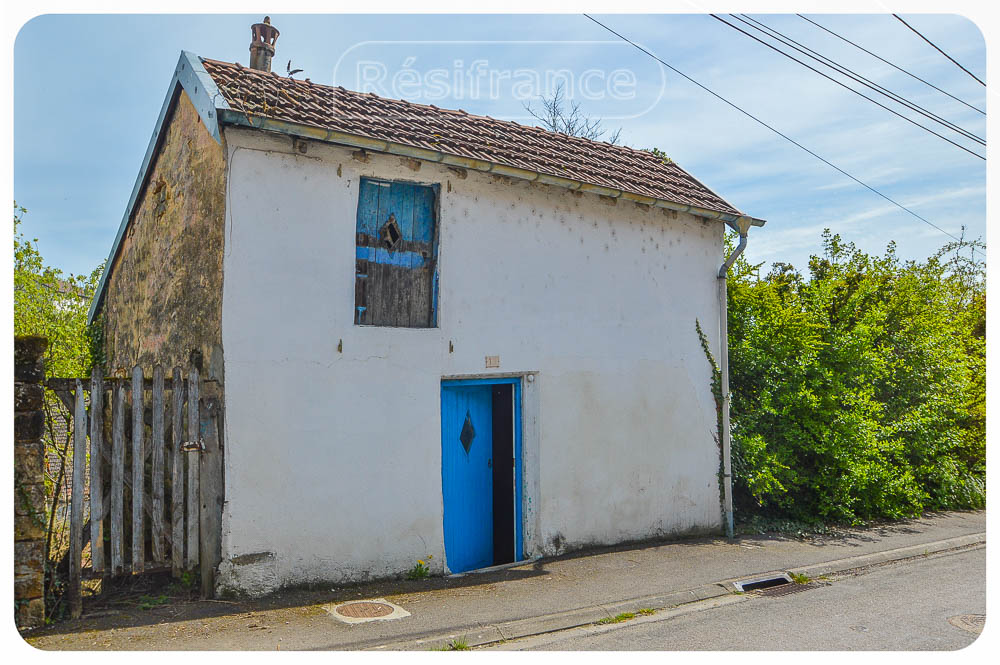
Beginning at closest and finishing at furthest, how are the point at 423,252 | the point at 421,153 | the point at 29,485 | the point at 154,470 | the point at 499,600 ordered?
the point at 29,485 < the point at 154,470 < the point at 499,600 < the point at 421,153 < the point at 423,252

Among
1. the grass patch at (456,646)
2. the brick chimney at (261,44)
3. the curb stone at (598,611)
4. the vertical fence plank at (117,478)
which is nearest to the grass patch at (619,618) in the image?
the curb stone at (598,611)

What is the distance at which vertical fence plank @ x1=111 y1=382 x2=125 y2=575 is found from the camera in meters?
5.32

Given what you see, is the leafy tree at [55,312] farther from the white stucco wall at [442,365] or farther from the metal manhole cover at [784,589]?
the metal manhole cover at [784,589]

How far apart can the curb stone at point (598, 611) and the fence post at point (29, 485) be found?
2.47 metres

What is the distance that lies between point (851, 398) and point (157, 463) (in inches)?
344

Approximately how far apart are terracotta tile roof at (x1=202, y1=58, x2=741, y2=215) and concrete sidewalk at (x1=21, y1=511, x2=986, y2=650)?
4.09m

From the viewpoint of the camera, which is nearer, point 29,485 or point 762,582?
point 29,485

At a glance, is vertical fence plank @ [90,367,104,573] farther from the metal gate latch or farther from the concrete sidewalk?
the metal gate latch

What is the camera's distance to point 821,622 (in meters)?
5.50

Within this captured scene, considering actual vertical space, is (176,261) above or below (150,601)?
above

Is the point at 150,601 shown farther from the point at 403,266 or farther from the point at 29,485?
the point at 403,266

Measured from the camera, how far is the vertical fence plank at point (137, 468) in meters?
5.43

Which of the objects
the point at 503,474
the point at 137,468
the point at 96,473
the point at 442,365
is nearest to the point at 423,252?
the point at 442,365

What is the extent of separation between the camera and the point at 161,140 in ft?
25.1
